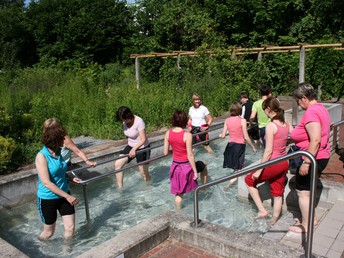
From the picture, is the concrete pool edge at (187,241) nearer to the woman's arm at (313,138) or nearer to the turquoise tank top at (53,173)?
the woman's arm at (313,138)

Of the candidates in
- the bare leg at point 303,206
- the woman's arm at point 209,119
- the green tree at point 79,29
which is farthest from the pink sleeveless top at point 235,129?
the green tree at point 79,29

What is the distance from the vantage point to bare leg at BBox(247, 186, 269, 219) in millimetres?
4719

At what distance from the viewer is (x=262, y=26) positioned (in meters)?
22.7

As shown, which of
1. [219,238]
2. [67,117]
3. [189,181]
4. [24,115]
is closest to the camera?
[219,238]

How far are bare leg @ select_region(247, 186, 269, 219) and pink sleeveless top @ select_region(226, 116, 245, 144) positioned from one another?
1.54 metres

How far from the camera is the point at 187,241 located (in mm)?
3896

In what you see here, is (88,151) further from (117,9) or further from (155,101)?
(117,9)

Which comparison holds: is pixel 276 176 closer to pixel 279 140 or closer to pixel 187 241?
pixel 279 140

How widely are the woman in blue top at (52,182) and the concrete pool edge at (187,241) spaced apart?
852mm

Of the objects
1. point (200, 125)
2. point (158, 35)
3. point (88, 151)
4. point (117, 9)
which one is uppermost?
point (117, 9)

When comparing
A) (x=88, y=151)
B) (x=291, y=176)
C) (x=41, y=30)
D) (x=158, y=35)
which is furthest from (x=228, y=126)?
(x=41, y=30)

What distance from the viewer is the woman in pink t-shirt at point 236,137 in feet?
20.0

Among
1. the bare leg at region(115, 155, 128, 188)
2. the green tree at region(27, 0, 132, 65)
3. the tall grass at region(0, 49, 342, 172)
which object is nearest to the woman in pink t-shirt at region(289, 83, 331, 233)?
the bare leg at region(115, 155, 128, 188)

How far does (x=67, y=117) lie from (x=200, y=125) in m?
4.98
